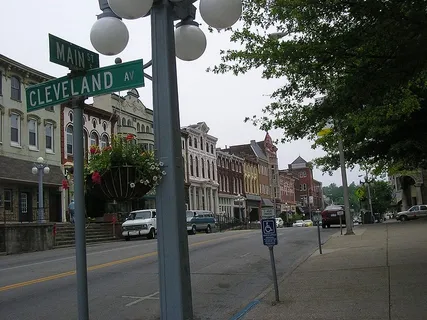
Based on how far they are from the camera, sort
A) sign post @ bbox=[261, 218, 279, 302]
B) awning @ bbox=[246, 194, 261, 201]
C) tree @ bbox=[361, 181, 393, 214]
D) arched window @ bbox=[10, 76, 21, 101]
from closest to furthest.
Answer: sign post @ bbox=[261, 218, 279, 302] < arched window @ bbox=[10, 76, 21, 101] < awning @ bbox=[246, 194, 261, 201] < tree @ bbox=[361, 181, 393, 214]

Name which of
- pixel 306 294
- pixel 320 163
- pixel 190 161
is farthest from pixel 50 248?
pixel 190 161

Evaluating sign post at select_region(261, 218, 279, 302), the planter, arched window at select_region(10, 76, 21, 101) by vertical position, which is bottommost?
A: sign post at select_region(261, 218, 279, 302)

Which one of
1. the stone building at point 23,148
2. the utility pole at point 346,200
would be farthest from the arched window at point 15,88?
the utility pole at point 346,200

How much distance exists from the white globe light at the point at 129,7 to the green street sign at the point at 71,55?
1.41ft

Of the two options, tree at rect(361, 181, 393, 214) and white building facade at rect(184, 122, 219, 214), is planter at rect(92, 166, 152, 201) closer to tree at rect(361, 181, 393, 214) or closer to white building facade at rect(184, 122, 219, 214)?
white building facade at rect(184, 122, 219, 214)

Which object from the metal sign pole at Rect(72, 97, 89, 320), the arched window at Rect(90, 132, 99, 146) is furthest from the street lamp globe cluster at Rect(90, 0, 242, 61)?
the arched window at Rect(90, 132, 99, 146)

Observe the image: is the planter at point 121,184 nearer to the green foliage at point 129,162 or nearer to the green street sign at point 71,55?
the green foliage at point 129,162

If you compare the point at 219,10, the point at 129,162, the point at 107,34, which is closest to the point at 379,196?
the point at 219,10

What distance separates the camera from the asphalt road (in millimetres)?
8180

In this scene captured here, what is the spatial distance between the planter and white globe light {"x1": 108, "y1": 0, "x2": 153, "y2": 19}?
1.37 metres

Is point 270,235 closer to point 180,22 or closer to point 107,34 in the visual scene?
point 180,22

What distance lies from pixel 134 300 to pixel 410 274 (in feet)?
17.7

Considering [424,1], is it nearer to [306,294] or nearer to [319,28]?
[319,28]

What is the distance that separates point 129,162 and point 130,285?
689cm
